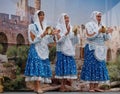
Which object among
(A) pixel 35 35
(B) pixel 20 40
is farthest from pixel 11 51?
(A) pixel 35 35

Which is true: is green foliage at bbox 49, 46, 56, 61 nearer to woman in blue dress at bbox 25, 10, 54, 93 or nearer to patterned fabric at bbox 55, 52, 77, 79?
patterned fabric at bbox 55, 52, 77, 79

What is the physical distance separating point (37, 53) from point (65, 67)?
0.61 m

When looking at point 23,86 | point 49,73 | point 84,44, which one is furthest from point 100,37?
point 23,86

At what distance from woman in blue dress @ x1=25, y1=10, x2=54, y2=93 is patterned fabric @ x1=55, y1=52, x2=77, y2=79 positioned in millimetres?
314

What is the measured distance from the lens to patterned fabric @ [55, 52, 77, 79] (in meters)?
7.64

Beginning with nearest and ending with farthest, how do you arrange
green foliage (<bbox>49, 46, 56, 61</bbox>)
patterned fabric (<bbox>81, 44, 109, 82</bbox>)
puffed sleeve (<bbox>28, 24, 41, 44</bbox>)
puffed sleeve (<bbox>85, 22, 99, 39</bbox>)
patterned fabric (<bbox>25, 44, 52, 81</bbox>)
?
puffed sleeve (<bbox>28, 24, 41, 44</bbox>)
patterned fabric (<bbox>25, 44, 52, 81</bbox>)
puffed sleeve (<bbox>85, 22, 99, 39</bbox>)
patterned fabric (<bbox>81, 44, 109, 82</bbox>)
green foliage (<bbox>49, 46, 56, 61</bbox>)

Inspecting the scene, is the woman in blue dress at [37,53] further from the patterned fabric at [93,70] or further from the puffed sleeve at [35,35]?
the patterned fabric at [93,70]

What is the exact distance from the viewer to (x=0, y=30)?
7730 mm

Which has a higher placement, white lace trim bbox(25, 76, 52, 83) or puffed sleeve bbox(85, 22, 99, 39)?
puffed sleeve bbox(85, 22, 99, 39)

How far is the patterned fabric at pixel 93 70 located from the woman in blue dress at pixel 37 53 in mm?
780

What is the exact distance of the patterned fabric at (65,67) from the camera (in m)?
7.64

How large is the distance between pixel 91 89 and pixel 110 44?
3.43 ft

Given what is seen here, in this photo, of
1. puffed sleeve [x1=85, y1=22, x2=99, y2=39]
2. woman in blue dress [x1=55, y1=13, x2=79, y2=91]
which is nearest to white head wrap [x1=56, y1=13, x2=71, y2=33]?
woman in blue dress [x1=55, y1=13, x2=79, y2=91]

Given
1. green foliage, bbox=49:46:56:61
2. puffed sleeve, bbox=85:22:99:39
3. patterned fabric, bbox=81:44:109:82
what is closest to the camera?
puffed sleeve, bbox=85:22:99:39
